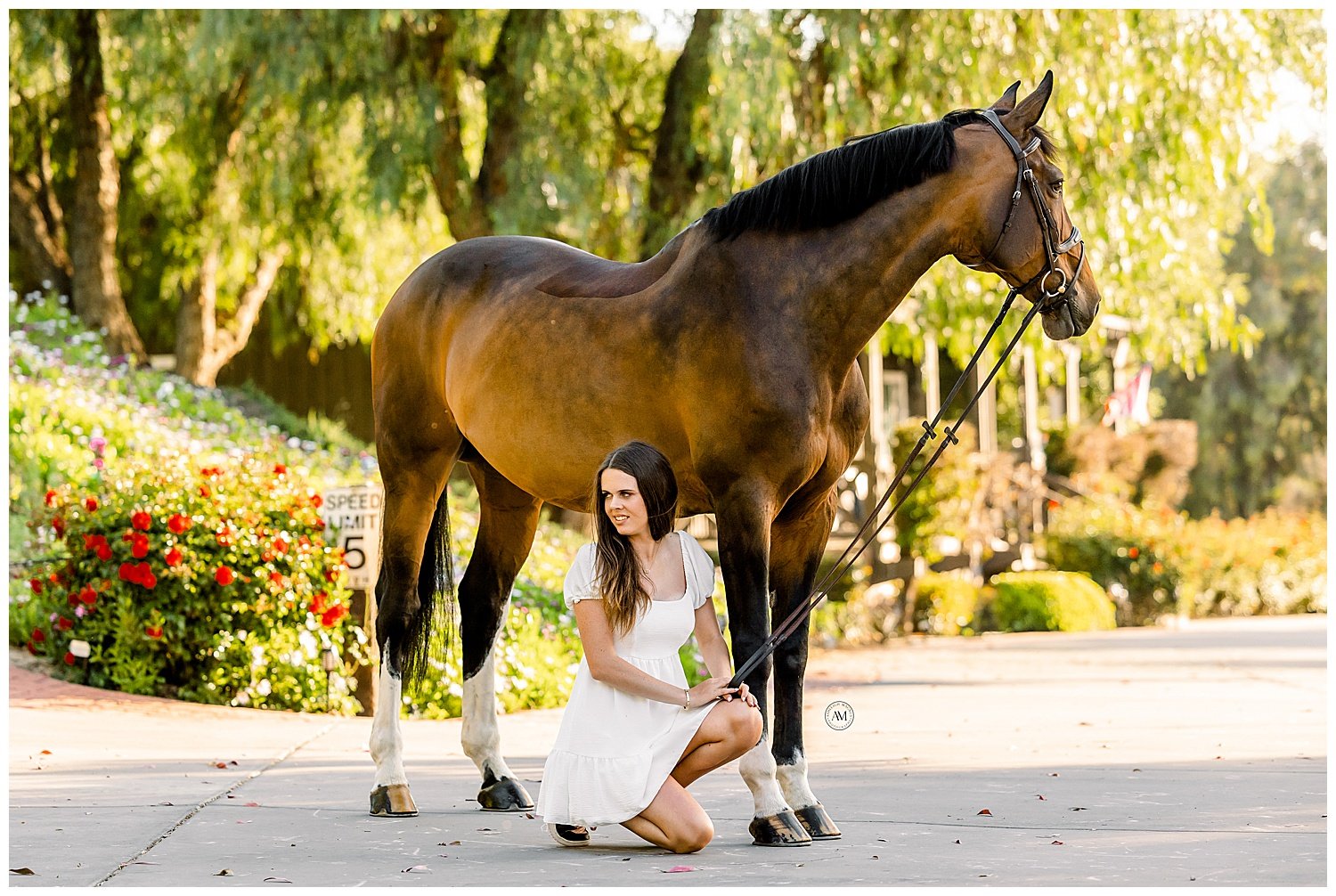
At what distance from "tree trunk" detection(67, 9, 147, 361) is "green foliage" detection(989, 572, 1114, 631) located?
995cm

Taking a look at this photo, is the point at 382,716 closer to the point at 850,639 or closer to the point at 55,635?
the point at 55,635

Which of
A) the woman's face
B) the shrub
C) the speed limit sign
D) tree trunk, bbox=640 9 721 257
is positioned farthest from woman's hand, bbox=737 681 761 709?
the shrub

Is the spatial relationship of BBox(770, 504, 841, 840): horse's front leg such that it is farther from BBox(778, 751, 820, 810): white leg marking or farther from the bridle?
the bridle

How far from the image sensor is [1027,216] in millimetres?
4363

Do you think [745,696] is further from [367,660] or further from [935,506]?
[935,506]

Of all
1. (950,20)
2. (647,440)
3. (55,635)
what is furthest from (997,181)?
(950,20)

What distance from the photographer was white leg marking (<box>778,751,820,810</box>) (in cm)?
446

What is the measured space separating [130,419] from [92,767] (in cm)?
744

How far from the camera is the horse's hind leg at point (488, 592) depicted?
17.4 feet

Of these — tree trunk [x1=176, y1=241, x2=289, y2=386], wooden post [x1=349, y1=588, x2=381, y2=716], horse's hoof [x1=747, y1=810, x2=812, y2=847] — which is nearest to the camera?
horse's hoof [x1=747, y1=810, x2=812, y2=847]

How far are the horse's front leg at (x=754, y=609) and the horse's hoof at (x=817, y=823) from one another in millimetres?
89

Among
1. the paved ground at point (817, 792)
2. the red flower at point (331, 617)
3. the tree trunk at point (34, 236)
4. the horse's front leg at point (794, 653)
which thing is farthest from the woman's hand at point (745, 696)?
the tree trunk at point (34, 236)

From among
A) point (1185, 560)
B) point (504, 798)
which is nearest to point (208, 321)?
point (1185, 560)

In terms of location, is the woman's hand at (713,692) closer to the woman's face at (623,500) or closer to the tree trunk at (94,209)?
the woman's face at (623,500)
